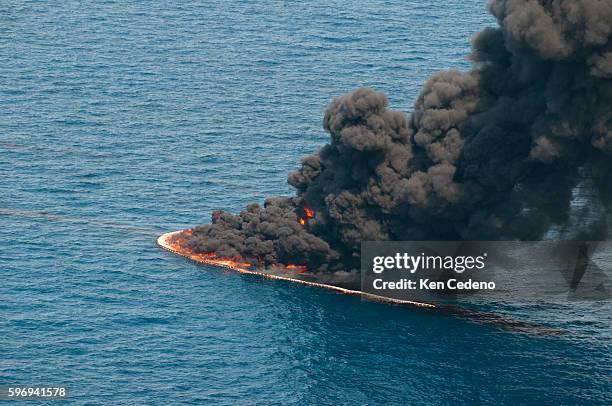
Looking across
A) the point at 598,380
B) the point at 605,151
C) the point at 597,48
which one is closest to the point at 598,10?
the point at 597,48

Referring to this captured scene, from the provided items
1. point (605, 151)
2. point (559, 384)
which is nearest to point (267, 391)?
point (559, 384)

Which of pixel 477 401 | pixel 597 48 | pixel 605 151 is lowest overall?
pixel 477 401

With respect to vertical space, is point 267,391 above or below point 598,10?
below

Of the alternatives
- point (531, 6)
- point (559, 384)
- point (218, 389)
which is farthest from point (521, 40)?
point (218, 389)

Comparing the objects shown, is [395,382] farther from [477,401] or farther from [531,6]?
[531,6]

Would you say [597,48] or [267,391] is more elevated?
[597,48]

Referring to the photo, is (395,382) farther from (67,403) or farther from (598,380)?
(67,403)

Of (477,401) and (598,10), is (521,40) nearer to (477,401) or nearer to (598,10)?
(598,10)
